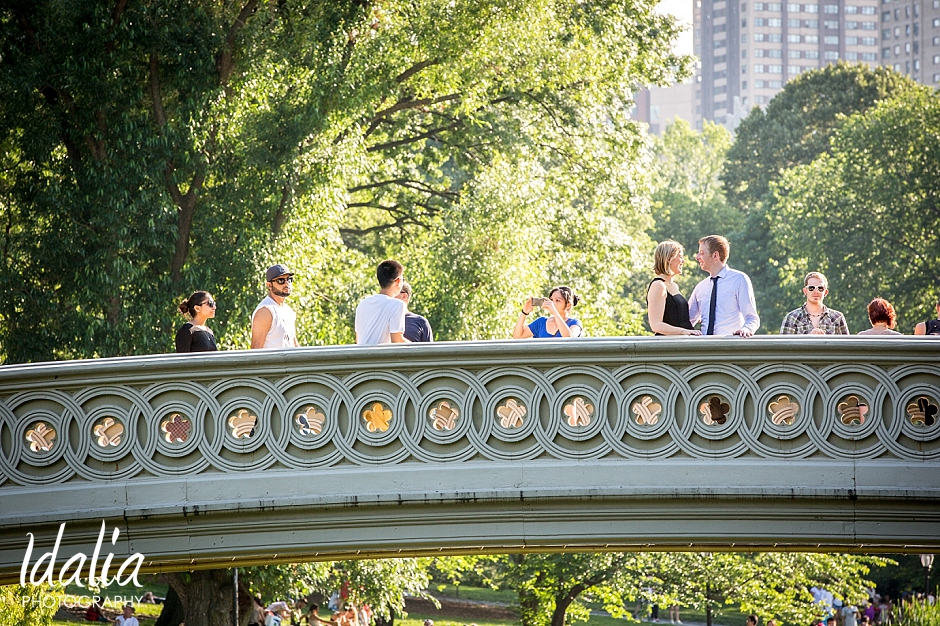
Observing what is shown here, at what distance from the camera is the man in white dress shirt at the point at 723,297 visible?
9695mm

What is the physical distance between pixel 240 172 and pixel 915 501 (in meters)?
10.8

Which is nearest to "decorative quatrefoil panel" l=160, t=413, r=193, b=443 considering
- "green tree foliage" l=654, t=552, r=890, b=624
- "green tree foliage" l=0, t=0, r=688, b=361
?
"green tree foliage" l=0, t=0, r=688, b=361

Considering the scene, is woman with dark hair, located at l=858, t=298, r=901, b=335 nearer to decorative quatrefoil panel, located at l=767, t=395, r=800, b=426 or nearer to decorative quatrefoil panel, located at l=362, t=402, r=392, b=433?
decorative quatrefoil panel, located at l=767, t=395, r=800, b=426

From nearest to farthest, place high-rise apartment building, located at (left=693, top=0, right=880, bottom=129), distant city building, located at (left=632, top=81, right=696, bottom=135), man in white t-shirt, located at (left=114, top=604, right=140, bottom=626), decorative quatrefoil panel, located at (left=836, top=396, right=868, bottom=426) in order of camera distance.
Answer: decorative quatrefoil panel, located at (left=836, top=396, right=868, bottom=426) → man in white t-shirt, located at (left=114, top=604, right=140, bottom=626) → high-rise apartment building, located at (left=693, top=0, right=880, bottom=129) → distant city building, located at (left=632, top=81, right=696, bottom=135)

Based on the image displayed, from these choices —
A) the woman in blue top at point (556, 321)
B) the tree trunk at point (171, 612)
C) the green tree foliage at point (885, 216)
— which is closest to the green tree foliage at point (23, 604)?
the tree trunk at point (171, 612)

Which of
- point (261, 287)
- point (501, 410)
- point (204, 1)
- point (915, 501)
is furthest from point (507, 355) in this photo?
point (204, 1)

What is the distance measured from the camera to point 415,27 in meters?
19.1

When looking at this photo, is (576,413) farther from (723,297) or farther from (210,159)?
(210,159)

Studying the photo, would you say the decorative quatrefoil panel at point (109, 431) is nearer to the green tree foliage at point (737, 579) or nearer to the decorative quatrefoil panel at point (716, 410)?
the decorative quatrefoil panel at point (716, 410)

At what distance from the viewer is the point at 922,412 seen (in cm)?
923

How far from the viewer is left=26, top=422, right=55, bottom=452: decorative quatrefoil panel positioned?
926cm

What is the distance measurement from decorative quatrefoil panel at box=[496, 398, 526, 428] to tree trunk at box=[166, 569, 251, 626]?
8.79m

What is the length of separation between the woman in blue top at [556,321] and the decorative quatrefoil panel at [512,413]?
78 centimetres

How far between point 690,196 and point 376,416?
Result: 5878 cm
